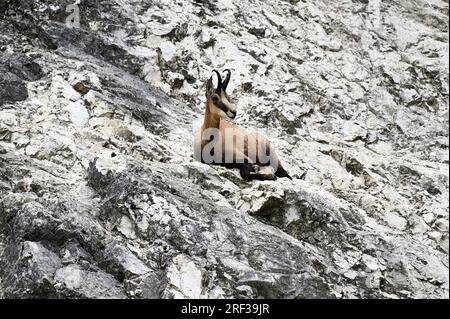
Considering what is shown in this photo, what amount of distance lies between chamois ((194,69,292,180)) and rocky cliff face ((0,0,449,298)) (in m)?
0.36

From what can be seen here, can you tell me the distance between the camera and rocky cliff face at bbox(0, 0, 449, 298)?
22.2 ft

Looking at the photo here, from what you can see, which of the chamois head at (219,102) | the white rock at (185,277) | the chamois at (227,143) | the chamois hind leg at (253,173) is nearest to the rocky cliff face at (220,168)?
the white rock at (185,277)

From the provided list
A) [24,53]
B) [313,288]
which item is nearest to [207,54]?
[24,53]

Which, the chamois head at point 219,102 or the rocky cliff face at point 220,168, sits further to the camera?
the chamois head at point 219,102

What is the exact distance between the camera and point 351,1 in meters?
16.5

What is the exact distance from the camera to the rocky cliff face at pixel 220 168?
22.2ft

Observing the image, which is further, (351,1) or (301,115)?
(351,1)

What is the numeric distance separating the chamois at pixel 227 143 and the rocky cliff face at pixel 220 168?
362mm

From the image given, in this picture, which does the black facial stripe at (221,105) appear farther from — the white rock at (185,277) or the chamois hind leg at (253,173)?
the white rock at (185,277)

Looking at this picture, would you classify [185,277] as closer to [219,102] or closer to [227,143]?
[227,143]

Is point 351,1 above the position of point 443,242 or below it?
above

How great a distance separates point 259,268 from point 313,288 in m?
0.65
